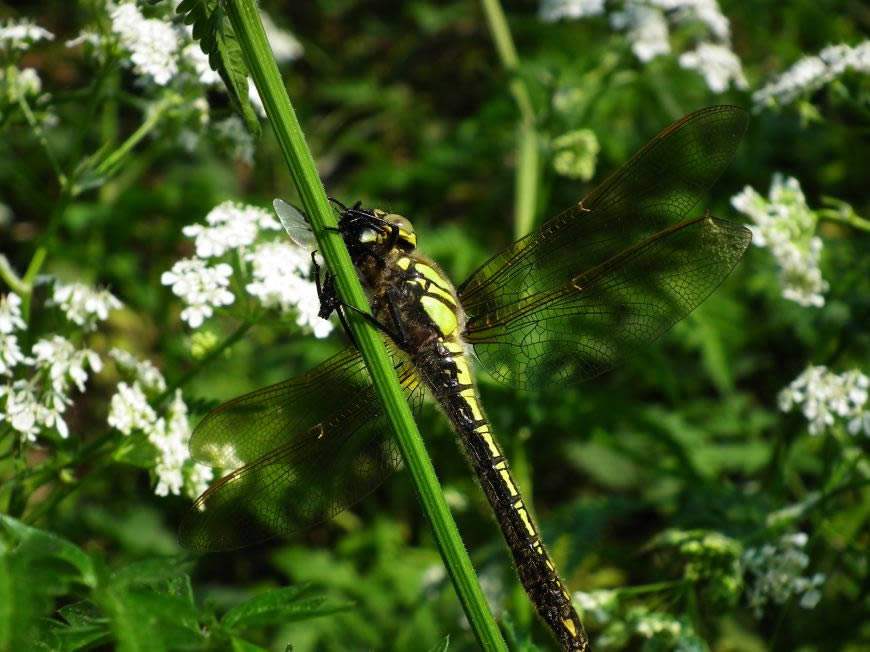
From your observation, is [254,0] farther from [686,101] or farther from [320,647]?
[686,101]

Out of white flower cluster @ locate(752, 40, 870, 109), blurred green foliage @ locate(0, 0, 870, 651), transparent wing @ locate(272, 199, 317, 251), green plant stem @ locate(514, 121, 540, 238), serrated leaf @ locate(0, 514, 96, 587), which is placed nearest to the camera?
serrated leaf @ locate(0, 514, 96, 587)

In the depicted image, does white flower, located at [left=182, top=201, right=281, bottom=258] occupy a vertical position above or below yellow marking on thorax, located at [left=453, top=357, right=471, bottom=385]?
above

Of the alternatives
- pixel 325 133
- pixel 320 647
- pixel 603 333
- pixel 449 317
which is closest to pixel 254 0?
pixel 449 317

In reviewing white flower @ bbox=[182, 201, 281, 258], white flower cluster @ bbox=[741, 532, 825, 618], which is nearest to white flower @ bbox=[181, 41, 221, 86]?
white flower @ bbox=[182, 201, 281, 258]

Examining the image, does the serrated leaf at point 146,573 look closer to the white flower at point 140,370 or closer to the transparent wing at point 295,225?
the transparent wing at point 295,225

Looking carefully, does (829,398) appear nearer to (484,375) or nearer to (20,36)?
(484,375)

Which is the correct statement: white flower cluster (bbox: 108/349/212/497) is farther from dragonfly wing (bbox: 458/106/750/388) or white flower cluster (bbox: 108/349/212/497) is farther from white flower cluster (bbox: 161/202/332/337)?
dragonfly wing (bbox: 458/106/750/388)

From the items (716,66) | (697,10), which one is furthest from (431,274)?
(697,10)
